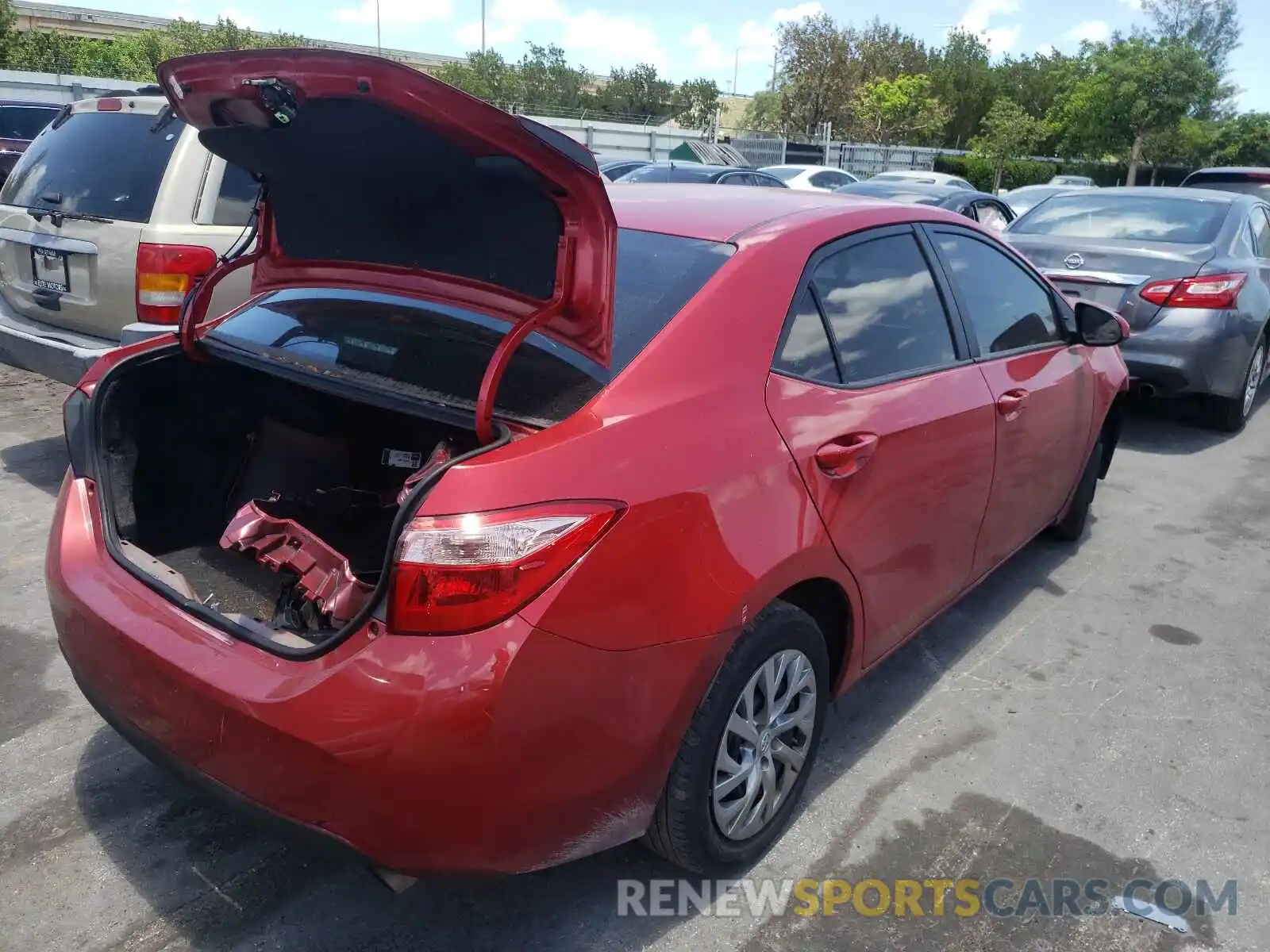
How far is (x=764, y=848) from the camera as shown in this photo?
8.98 feet

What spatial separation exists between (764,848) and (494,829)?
3.18 ft

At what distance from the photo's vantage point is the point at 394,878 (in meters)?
2.10

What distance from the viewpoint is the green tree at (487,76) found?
177 ft

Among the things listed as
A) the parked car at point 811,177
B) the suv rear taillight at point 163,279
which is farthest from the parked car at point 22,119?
the suv rear taillight at point 163,279

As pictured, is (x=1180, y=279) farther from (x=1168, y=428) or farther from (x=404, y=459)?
(x=404, y=459)

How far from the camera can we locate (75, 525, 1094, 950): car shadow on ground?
241 cm

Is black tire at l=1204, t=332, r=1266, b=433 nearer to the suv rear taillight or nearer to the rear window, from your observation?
the suv rear taillight

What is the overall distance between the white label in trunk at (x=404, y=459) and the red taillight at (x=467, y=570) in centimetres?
109

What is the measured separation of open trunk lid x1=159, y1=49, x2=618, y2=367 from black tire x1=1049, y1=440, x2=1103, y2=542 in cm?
322

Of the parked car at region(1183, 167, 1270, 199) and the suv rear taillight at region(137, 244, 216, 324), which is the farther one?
the parked car at region(1183, 167, 1270, 199)

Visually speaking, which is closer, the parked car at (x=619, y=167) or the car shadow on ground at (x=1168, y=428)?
the car shadow on ground at (x=1168, y=428)

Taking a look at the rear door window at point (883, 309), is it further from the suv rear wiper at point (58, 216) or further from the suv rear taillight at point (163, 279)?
the suv rear wiper at point (58, 216)
